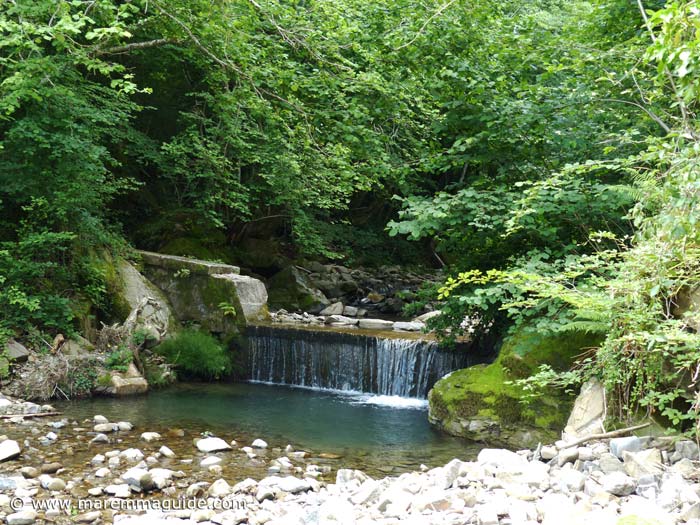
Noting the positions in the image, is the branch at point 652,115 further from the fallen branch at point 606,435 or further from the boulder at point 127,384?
the boulder at point 127,384

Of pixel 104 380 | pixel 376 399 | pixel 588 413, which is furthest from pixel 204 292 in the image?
pixel 588 413

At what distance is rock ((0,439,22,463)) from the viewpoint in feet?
20.7

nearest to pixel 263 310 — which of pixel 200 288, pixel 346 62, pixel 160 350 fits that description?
pixel 200 288

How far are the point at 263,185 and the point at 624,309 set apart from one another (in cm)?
1089

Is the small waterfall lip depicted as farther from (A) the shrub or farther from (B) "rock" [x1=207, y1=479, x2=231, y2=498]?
(B) "rock" [x1=207, y1=479, x2=231, y2=498]

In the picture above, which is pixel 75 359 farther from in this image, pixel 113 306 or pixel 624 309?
pixel 624 309

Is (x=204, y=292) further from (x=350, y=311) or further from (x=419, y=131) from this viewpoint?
(x=419, y=131)

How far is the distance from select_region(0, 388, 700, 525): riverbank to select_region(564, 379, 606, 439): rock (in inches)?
20.2

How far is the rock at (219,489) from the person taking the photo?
220 inches

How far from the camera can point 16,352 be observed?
30.4 ft

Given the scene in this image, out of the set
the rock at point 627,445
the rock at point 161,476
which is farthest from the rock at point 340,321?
the rock at point 627,445

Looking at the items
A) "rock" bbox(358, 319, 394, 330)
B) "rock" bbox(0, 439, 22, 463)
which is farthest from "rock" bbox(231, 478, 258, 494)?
"rock" bbox(358, 319, 394, 330)

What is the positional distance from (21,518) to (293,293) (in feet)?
37.1

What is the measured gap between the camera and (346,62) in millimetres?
9758
